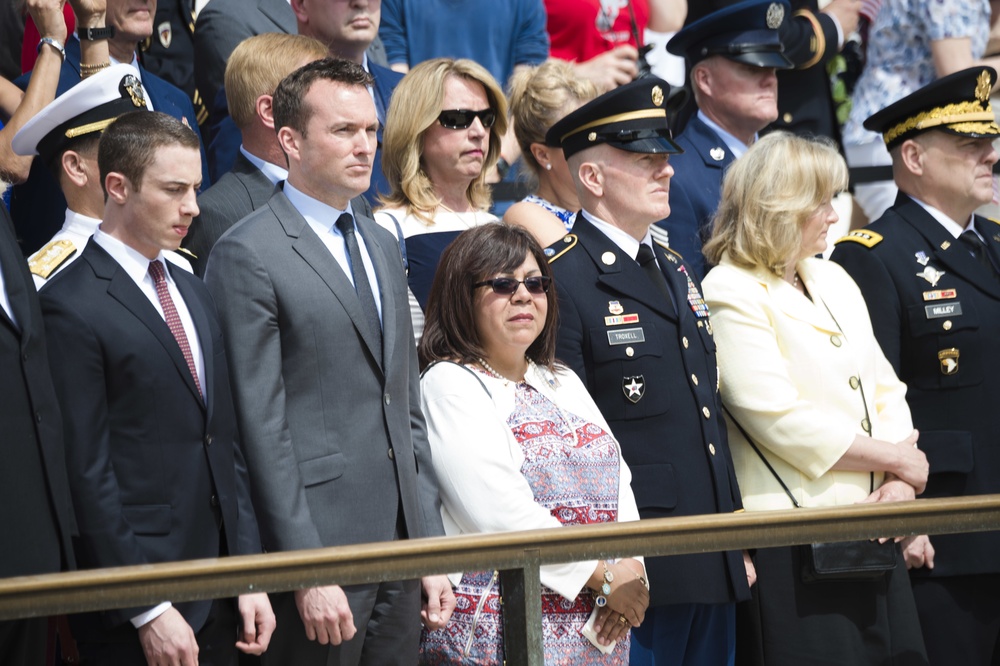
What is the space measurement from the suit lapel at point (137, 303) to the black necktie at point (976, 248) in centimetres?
280

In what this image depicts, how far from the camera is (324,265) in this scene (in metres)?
3.38

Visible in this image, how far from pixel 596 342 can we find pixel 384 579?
151cm

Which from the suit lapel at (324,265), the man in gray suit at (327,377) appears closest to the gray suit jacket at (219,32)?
the man in gray suit at (327,377)

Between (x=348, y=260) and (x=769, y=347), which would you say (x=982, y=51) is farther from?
(x=348, y=260)

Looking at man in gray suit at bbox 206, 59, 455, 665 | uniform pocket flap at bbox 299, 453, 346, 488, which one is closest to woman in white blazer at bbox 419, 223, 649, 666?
man in gray suit at bbox 206, 59, 455, 665

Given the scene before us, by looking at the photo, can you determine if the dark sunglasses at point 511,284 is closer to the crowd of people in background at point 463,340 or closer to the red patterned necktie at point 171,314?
the crowd of people in background at point 463,340

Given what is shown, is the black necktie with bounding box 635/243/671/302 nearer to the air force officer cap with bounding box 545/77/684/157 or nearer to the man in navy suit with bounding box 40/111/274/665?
the air force officer cap with bounding box 545/77/684/157

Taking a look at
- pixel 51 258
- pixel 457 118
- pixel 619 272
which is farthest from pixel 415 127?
pixel 51 258

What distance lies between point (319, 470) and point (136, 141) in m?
0.88

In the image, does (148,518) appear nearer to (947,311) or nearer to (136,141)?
(136,141)

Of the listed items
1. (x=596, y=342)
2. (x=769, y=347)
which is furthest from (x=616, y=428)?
(x=769, y=347)

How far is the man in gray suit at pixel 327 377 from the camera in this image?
3.23 meters

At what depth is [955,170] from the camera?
479 centimetres

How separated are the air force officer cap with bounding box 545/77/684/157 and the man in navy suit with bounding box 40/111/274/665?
1404mm
